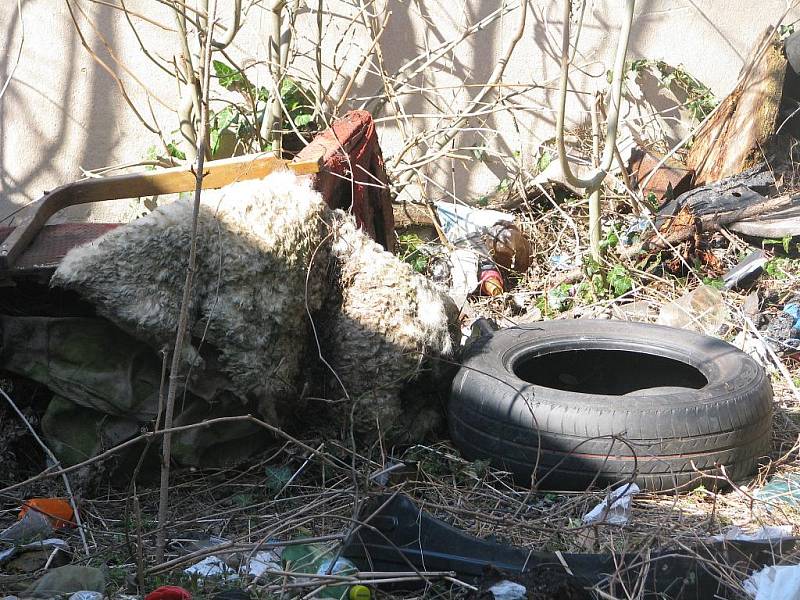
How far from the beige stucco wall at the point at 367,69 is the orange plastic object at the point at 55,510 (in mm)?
3239

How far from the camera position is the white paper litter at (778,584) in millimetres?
2039

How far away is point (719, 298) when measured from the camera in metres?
4.76

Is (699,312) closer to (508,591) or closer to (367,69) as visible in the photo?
(367,69)

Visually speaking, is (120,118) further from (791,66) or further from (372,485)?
(791,66)

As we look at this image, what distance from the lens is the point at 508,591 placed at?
82.3 inches

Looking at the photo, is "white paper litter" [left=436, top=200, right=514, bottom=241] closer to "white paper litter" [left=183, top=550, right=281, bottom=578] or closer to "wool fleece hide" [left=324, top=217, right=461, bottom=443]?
"wool fleece hide" [left=324, top=217, right=461, bottom=443]

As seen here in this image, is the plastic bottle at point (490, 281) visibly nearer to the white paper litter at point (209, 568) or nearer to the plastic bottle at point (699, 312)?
the plastic bottle at point (699, 312)

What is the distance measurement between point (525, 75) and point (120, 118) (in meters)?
2.97

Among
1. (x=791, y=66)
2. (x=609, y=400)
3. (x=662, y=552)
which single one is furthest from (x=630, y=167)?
(x=662, y=552)

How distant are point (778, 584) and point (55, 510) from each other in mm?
2209

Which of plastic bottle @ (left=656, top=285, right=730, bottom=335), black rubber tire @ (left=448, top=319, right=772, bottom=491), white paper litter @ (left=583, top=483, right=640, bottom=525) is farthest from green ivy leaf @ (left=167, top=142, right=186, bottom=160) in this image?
white paper litter @ (left=583, top=483, right=640, bottom=525)

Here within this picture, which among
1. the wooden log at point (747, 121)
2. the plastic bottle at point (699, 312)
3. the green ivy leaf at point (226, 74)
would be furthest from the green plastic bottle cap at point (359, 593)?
the wooden log at point (747, 121)

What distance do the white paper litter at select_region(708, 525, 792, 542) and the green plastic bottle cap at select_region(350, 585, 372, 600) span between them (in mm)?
986

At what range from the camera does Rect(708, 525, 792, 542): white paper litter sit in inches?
94.8
